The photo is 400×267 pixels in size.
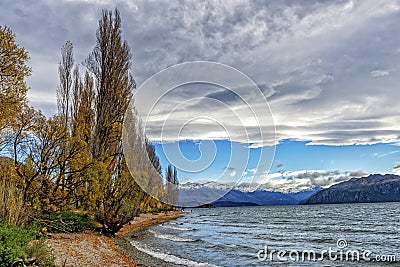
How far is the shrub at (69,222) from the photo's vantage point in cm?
1641

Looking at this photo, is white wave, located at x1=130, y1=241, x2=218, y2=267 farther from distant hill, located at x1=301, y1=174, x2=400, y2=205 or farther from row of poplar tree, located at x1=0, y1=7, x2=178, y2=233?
distant hill, located at x1=301, y1=174, x2=400, y2=205

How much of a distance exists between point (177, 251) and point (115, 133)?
8592mm

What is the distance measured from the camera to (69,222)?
18906 millimetres

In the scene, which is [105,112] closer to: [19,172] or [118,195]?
[118,195]

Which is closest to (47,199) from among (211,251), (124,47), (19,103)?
(19,103)

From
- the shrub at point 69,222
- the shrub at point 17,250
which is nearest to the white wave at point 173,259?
the shrub at point 69,222

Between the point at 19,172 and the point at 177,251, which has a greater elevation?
the point at 19,172

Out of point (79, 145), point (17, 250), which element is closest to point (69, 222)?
point (79, 145)

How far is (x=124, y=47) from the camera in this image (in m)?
24.2

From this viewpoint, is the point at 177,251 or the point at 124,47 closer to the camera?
the point at 177,251

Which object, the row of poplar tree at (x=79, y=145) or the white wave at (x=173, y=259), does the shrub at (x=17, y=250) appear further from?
the white wave at (x=173, y=259)

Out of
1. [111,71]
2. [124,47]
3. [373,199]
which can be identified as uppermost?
[124,47]

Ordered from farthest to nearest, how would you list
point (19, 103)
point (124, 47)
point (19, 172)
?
1. point (124, 47)
2. point (19, 172)
3. point (19, 103)

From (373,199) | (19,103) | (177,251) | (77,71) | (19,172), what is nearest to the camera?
(19,103)
